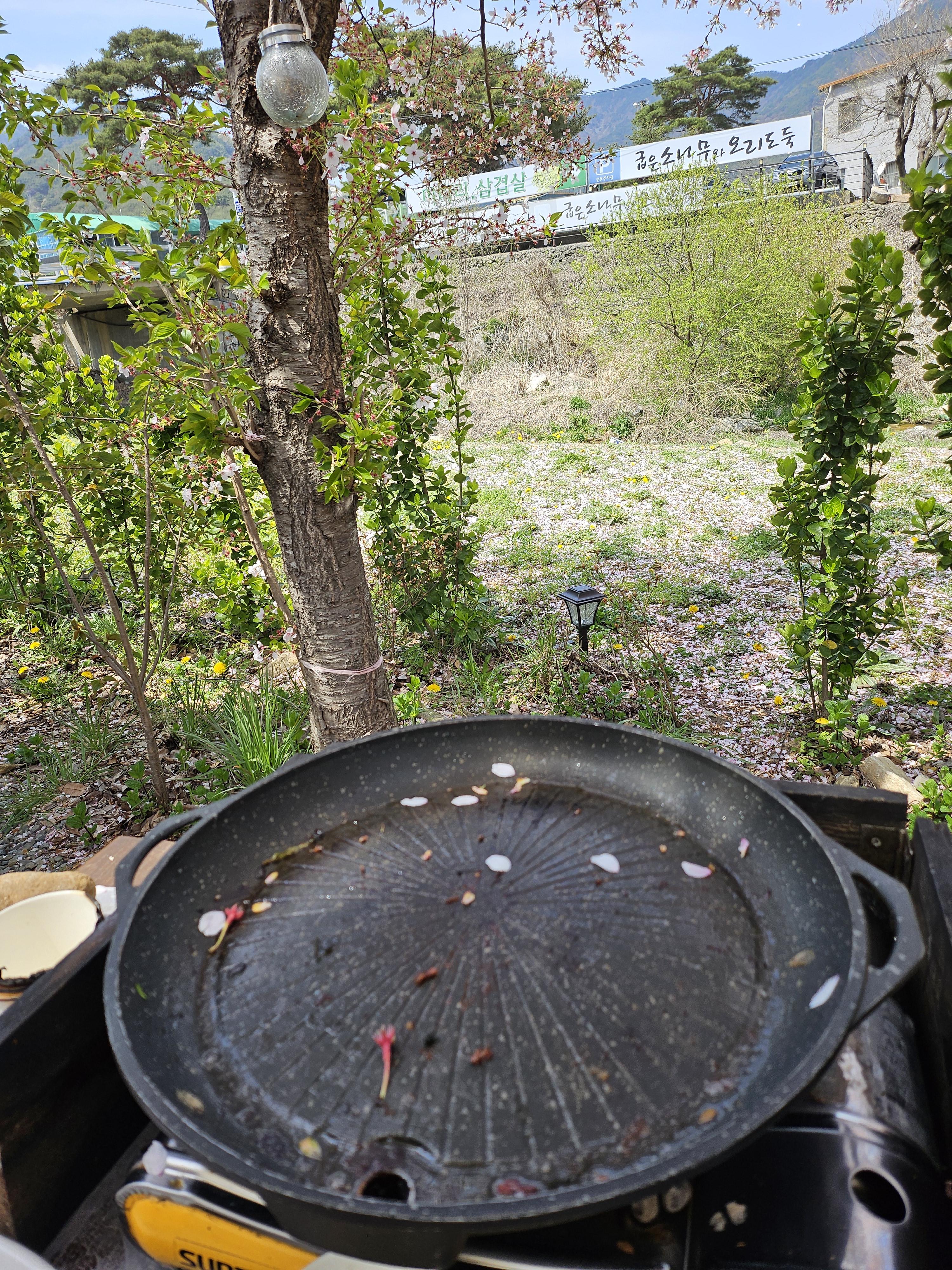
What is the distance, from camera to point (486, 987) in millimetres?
959

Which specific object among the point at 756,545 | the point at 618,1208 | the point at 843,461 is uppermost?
the point at 843,461

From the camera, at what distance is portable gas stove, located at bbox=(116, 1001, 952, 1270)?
0.91m

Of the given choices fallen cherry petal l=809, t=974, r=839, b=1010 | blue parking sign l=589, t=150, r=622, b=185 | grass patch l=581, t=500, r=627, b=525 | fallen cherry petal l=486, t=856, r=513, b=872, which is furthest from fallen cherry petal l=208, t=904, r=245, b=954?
blue parking sign l=589, t=150, r=622, b=185

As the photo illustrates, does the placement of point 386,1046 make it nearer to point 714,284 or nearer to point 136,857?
point 136,857

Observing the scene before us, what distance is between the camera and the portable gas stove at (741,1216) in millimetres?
915

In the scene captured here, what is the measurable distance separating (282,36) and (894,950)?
191 centimetres

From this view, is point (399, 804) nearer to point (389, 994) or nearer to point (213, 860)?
point (213, 860)

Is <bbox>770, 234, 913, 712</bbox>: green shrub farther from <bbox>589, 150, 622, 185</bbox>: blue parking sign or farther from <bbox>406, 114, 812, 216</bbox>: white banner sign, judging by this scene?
<bbox>589, 150, 622, 185</bbox>: blue parking sign

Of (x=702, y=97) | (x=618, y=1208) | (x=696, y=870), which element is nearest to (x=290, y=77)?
(x=696, y=870)

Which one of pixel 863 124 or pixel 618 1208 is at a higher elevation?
pixel 863 124

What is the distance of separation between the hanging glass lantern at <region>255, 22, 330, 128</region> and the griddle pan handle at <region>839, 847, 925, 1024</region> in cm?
174

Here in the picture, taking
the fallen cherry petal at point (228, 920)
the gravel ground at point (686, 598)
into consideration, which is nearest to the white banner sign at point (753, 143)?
the gravel ground at point (686, 598)

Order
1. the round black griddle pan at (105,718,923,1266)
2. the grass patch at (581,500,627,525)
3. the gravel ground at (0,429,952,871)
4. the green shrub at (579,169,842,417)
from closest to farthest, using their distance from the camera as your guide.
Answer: the round black griddle pan at (105,718,923,1266)
the gravel ground at (0,429,952,871)
the grass patch at (581,500,627,525)
the green shrub at (579,169,842,417)

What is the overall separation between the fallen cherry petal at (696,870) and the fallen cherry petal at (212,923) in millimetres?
683
